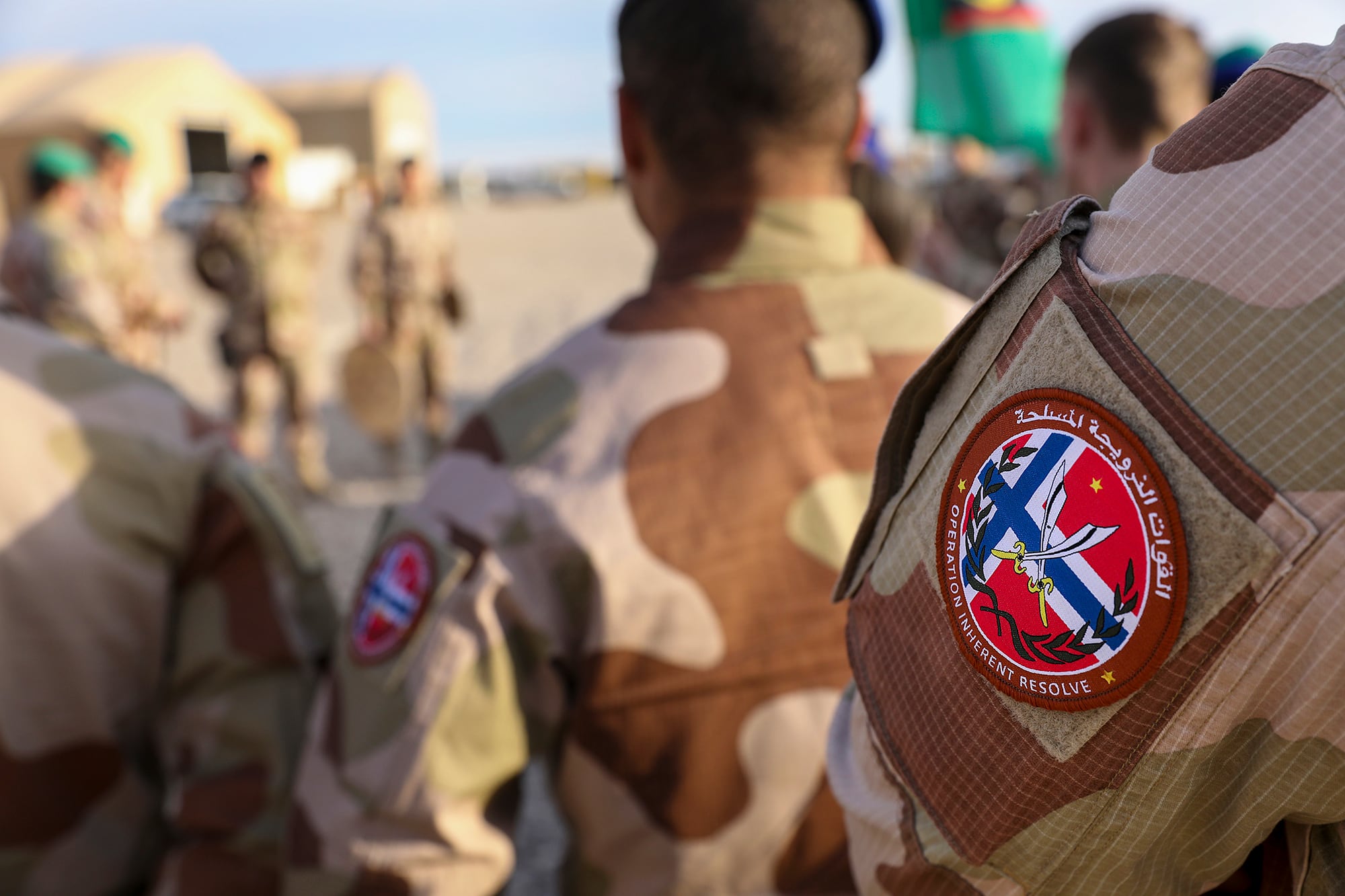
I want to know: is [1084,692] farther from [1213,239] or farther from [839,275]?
[839,275]

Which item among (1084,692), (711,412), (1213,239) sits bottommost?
(711,412)

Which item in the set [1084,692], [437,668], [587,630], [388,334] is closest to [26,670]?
[437,668]

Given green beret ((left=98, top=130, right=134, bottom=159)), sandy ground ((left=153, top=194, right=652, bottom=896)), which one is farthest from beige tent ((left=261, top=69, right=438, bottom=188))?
green beret ((left=98, top=130, right=134, bottom=159))

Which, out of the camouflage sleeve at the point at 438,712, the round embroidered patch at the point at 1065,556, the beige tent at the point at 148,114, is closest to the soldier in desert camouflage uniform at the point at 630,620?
Result: the camouflage sleeve at the point at 438,712

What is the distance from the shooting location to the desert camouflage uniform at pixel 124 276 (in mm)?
5785

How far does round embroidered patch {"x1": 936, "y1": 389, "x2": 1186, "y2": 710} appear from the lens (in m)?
0.51

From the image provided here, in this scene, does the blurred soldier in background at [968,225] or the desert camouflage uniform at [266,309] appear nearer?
the blurred soldier in background at [968,225]

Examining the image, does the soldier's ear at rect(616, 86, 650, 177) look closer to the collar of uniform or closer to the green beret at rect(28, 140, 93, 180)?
the collar of uniform

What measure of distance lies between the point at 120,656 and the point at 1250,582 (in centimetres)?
128

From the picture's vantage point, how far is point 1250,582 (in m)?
0.49

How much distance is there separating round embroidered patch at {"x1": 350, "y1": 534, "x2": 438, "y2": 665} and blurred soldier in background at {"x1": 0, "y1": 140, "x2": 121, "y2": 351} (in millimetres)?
4646

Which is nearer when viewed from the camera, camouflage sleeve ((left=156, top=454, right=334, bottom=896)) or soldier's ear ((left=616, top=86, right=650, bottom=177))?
camouflage sleeve ((left=156, top=454, right=334, bottom=896))

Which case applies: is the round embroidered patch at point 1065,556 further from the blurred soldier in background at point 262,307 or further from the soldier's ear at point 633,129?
the blurred soldier in background at point 262,307

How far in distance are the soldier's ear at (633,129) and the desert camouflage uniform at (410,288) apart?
4898 mm
